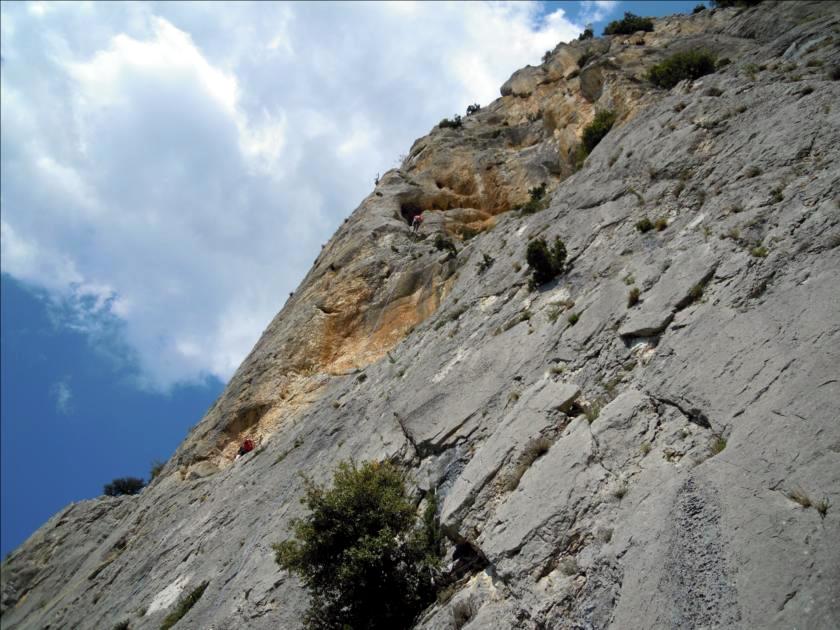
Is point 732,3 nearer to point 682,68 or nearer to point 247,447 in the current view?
point 682,68

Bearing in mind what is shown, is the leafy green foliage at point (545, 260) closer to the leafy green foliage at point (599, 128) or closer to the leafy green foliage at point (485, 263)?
the leafy green foliage at point (485, 263)

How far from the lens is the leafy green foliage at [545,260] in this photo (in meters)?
15.2

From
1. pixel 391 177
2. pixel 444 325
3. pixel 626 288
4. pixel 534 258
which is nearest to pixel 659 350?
pixel 626 288

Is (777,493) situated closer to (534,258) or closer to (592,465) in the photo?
(592,465)

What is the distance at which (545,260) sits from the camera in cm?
1530

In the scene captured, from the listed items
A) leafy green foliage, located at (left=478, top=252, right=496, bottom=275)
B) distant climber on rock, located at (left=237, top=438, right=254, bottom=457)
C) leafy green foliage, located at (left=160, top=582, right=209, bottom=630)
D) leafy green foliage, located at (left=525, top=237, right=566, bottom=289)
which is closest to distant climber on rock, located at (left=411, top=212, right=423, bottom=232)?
leafy green foliage, located at (left=478, top=252, right=496, bottom=275)

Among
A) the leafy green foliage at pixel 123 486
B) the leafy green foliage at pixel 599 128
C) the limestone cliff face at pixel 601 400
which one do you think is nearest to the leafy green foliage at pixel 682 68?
the limestone cliff face at pixel 601 400

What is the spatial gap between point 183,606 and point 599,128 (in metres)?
24.3

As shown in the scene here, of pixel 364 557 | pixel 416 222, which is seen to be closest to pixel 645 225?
pixel 364 557

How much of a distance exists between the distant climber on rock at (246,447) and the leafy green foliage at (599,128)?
66.0 ft

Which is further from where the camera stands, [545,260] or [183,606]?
[545,260]

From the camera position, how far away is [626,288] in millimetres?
11992

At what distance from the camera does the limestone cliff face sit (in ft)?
→ 21.4

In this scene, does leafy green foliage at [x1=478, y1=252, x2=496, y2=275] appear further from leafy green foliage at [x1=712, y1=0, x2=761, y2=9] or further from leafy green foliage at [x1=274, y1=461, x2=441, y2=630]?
leafy green foliage at [x1=712, y1=0, x2=761, y2=9]
